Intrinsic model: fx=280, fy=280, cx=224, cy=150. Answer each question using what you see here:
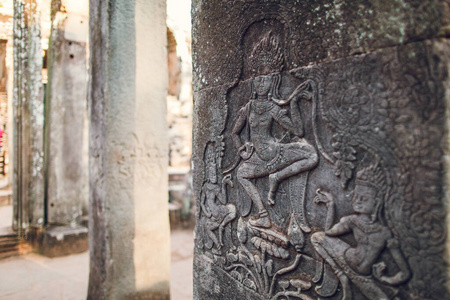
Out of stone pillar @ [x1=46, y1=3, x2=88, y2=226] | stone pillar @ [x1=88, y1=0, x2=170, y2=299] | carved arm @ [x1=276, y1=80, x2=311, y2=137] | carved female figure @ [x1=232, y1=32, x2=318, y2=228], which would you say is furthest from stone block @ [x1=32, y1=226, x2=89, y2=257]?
carved arm @ [x1=276, y1=80, x2=311, y2=137]

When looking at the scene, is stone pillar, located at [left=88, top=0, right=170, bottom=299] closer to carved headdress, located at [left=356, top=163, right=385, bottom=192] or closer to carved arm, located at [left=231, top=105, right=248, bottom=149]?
carved arm, located at [left=231, top=105, right=248, bottom=149]

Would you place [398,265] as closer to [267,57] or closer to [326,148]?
[326,148]

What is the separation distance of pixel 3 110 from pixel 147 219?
10670 millimetres

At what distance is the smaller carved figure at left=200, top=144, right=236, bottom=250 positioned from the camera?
→ 169 centimetres

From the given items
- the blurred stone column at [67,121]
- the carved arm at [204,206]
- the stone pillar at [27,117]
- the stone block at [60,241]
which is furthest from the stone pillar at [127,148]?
the stone pillar at [27,117]

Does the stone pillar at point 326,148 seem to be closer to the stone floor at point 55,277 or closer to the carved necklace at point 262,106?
the carved necklace at point 262,106

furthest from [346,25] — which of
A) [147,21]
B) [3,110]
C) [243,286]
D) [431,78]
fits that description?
[3,110]

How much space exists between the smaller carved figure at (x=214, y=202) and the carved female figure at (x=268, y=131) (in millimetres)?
184

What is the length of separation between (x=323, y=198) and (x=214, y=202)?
2.60ft

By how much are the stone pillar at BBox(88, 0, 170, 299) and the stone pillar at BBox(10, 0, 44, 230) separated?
9.06 ft

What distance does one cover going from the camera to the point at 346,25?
109 cm

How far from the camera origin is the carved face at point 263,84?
1.41 metres

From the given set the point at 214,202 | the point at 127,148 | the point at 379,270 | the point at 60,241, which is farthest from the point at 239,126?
the point at 60,241

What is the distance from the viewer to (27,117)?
14.6 feet
